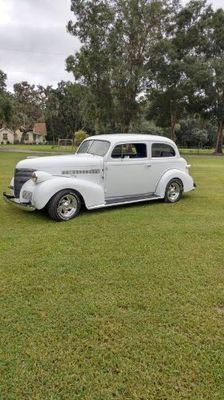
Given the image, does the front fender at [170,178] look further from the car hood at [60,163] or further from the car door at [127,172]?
the car hood at [60,163]

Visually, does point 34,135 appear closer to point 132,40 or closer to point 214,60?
point 132,40

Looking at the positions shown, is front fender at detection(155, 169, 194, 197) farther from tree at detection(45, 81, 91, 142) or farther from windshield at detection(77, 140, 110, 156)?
tree at detection(45, 81, 91, 142)

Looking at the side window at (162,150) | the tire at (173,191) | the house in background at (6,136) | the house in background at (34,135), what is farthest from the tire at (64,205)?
the house in background at (34,135)

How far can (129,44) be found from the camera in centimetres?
2758

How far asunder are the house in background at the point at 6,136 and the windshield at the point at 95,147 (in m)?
62.9

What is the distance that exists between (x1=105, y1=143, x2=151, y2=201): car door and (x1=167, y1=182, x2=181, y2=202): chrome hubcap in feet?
2.26

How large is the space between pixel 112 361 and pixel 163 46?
2860 cm

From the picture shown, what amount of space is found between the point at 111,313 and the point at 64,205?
343 cm

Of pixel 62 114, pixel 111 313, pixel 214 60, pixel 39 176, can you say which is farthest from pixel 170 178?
pixel 62 114

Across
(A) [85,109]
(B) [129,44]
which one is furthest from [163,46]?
(A) [85,109]

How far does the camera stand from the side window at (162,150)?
7.90m

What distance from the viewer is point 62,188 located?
20.5 ft

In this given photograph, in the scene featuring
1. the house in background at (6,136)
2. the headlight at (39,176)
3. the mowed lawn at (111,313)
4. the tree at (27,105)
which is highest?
the tree at (27,105)

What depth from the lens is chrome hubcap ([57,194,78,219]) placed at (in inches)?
251
